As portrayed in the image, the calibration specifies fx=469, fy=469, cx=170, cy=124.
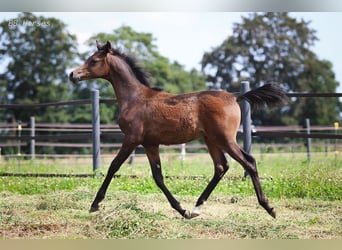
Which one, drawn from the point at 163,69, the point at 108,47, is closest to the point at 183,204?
the point at 108,47

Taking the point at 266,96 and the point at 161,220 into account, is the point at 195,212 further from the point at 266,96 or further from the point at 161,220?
the point at 266,96

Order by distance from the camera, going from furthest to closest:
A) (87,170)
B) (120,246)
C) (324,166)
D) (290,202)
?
(87,170), (324,166), (290,202), (120,246)

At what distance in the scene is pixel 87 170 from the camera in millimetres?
5434

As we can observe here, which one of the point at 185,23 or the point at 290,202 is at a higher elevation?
the point at 185,23

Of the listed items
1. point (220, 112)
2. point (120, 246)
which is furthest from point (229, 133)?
point (120, 246)

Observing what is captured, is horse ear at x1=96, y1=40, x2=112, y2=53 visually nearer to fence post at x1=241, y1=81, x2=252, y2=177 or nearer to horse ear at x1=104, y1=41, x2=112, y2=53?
horse ear at x1=104, y1=41, x2=112, y2=53

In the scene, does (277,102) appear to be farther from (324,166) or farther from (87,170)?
(87,170)

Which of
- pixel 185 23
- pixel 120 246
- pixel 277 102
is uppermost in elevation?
pixel 185 23

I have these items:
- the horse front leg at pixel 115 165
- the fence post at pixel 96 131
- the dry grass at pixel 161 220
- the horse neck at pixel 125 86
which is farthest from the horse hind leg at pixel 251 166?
the fence post at pixel 96 131

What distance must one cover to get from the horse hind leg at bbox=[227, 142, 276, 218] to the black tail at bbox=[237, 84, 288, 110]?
0.42 metres

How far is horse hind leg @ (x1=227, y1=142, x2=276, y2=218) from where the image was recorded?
389 centimetres

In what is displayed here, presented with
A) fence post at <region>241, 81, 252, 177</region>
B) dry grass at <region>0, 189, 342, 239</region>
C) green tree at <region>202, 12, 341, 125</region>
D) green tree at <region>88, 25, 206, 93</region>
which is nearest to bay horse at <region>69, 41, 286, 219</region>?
dry grass at <region>0, 189, 342, 239</region>

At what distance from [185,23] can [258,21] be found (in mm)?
2224

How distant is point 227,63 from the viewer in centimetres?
762
